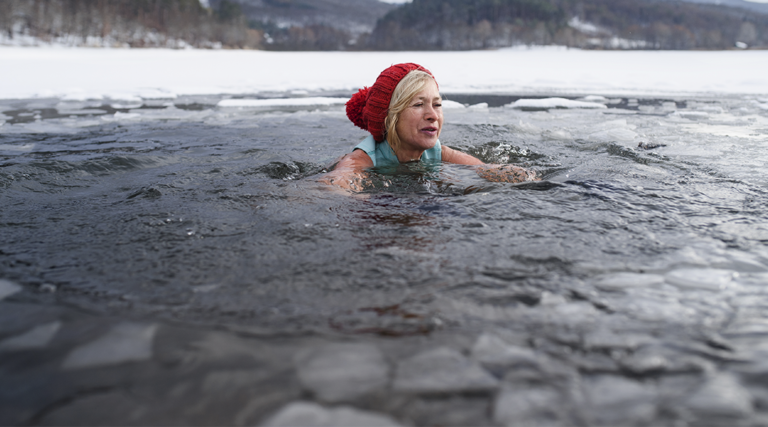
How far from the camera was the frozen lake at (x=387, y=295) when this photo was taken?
1123 millimetres

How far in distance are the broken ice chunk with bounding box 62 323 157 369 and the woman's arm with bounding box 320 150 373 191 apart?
1.71 m

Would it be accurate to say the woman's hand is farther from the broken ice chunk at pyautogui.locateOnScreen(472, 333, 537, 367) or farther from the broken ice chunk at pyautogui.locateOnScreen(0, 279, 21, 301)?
the broken ice chunk at pyautogui.locateOnScreen(0, 279, 21, 301)

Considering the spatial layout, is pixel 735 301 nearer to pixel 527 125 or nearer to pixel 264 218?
pixel 264 218

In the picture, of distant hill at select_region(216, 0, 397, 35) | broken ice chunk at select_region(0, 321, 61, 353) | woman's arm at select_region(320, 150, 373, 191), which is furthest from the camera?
distant hill at select_region(216, 0, 397, 35)

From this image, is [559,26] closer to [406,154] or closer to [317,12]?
[406,154]

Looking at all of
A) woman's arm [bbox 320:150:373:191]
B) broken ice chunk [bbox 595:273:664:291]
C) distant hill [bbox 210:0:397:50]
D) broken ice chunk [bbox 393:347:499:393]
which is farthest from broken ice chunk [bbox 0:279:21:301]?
distant hill [bbox 210:0:397:50]

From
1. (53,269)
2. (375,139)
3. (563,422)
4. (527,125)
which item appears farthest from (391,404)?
(527,125)

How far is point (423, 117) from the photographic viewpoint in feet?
10.8

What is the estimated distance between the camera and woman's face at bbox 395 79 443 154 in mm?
3273

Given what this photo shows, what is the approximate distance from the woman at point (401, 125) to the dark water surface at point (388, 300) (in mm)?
234

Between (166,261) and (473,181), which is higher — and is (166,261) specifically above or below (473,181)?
below

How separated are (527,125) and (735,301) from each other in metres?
4.48

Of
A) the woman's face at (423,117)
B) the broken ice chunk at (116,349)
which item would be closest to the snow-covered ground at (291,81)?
the woman's face at (423,117)

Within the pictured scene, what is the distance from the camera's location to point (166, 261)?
1.84m
